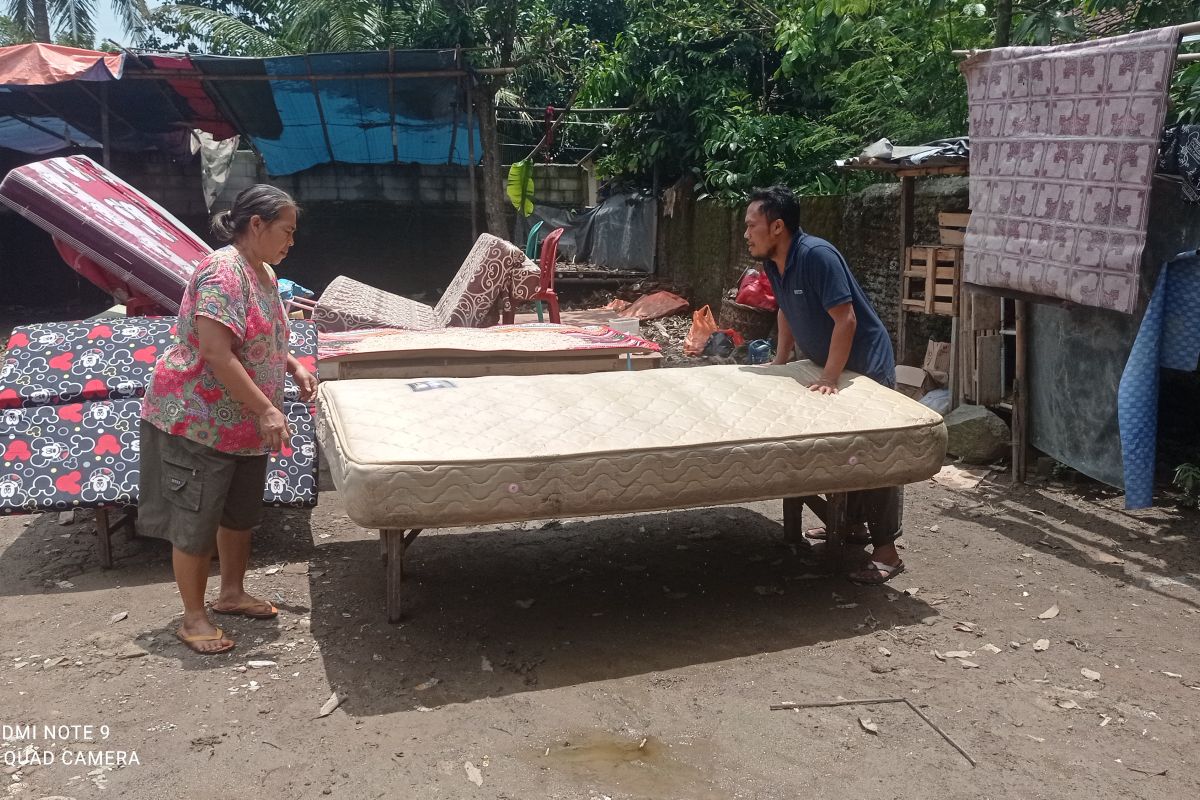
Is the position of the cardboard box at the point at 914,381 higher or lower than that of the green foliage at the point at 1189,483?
higher


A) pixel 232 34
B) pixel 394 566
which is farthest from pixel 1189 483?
pixel 232 34

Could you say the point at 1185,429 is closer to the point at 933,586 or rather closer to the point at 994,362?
the point at 994,362

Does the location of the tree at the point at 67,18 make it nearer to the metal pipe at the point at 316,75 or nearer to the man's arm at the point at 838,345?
the metal pipe at the point at 316,75

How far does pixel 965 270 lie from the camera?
5559mm

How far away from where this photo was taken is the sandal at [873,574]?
407 centimetres

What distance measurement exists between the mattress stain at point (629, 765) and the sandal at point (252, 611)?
1.41 m

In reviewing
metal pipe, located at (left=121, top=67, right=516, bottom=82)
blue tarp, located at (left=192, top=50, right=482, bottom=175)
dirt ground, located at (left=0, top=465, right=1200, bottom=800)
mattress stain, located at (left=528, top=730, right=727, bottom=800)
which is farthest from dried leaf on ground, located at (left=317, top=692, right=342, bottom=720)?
metal pipe, located at (left=121, top=67, right=516, bottom=82)

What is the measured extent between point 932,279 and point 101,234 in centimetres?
510

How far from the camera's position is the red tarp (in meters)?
9.55

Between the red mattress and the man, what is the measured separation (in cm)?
338

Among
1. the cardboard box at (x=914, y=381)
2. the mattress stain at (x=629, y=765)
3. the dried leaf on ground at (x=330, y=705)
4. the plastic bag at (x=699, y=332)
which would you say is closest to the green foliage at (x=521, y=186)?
the plastic bag at (x=699, y=332)

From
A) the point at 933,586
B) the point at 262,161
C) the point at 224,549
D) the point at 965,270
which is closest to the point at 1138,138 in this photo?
the point at 965,270

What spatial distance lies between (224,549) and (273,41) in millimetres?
14279

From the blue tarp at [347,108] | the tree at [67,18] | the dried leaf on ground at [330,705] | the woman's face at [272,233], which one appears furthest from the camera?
the tree at [67,18]
